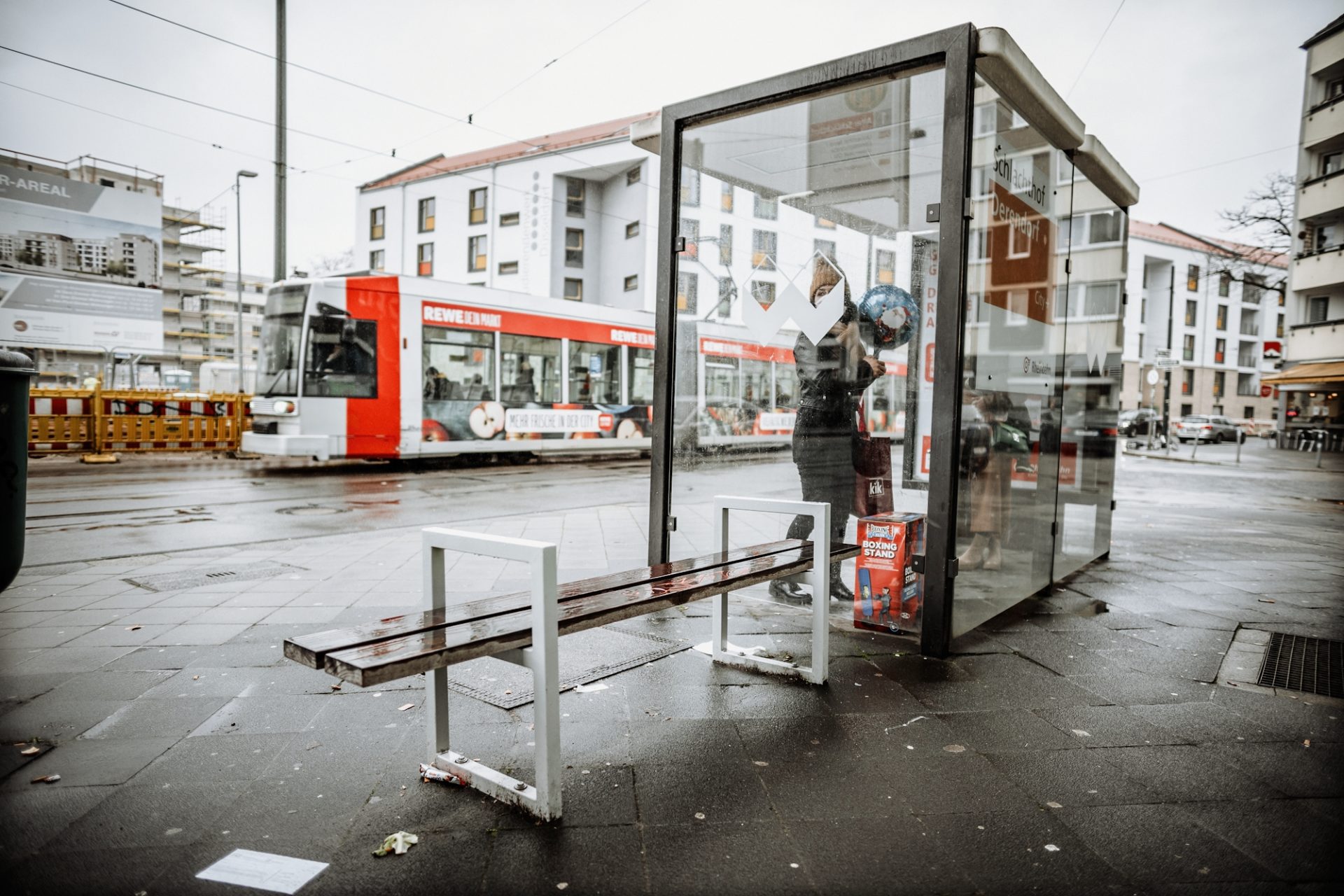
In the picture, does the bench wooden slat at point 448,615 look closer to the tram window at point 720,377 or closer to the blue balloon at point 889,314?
the tram window at point 720,377

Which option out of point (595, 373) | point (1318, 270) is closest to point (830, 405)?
point (595, 373)

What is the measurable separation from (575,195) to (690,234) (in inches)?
1514

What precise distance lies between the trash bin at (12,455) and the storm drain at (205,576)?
81.8 inches

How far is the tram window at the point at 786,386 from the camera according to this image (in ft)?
16.5

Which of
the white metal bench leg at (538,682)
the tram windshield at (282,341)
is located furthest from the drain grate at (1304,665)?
the tram windshield at (282,341)

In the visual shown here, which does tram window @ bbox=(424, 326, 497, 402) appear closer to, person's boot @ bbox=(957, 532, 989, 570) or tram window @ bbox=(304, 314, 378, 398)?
tram window @ bbox=(304, 314, 378, 398)

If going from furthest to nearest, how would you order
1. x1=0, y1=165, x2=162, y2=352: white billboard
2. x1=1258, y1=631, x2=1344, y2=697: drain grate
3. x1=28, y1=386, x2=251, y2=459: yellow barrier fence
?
x1=0, y1=165, x2=162, y2=352: white billboard → x1=28, y1=386, x2=251, y2=459: yellow barrier fence → x1=1258, y1=631, x2=1344, y2=697: drain grate

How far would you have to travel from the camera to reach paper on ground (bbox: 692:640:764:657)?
403 centimetres

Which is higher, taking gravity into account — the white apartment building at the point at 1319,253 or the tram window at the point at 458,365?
the white apartment building at the point at 1319,253

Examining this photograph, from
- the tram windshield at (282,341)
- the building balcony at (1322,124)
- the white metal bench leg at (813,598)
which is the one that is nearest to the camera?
the white metal bench leg at (813,598)

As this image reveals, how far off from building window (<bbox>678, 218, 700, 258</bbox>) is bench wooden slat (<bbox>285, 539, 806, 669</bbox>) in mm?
2244

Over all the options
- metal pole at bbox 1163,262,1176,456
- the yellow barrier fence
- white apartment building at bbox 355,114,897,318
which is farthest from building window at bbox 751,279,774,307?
white apartment building at bbox 355,114,897,318

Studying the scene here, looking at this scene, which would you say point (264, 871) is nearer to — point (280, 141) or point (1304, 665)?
point (1304, 665)

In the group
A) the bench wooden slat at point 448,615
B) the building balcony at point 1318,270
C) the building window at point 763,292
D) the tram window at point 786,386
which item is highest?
the building balcony at point 1318,270
